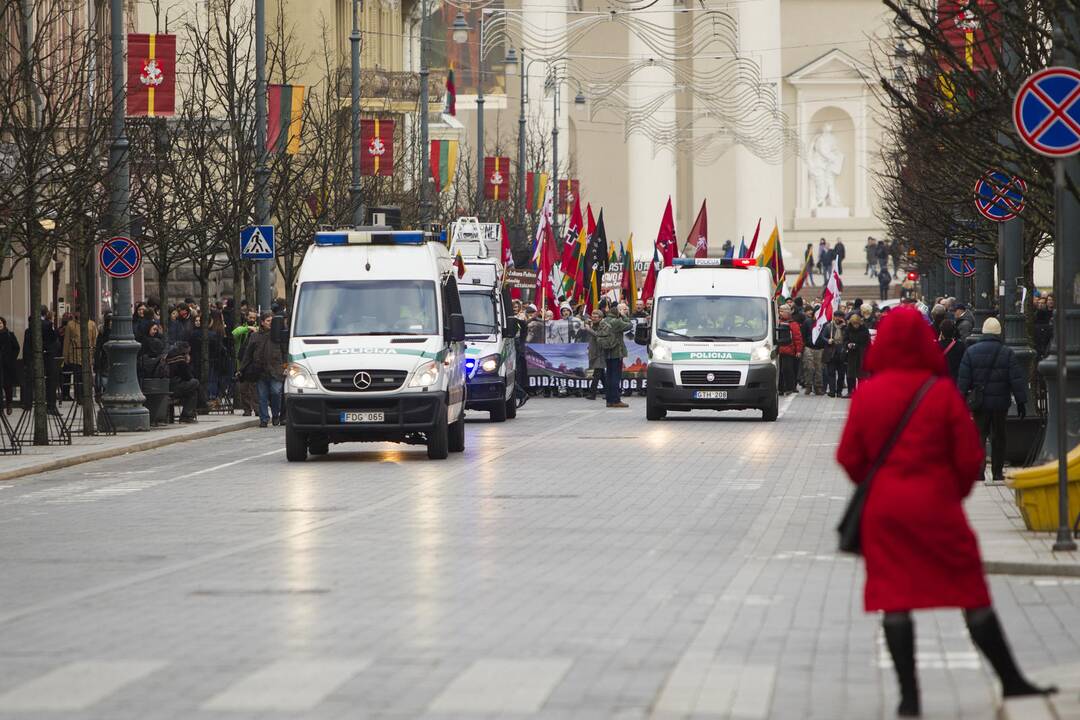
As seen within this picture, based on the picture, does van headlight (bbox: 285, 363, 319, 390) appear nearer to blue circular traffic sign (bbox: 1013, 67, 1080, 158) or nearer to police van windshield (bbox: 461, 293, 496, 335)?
police van windshield (bbox: 461, 293, 496, 335)

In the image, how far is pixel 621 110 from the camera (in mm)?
96438

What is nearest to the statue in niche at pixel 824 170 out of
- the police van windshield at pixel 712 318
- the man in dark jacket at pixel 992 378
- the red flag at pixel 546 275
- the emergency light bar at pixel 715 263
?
the red flag at pixel 546 275

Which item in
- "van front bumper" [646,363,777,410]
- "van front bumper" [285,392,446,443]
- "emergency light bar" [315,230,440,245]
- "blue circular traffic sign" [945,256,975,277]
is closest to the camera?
"van front bumper" [285,392,446,443]

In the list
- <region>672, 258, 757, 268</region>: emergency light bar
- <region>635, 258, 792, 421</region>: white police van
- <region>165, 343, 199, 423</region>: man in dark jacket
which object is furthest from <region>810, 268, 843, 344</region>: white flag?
<region>165, 343, 199, 423</region>: man in dark jacket

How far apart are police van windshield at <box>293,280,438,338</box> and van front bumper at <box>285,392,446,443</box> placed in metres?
1.06

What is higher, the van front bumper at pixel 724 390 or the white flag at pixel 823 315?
the white flag at pixel 823 315

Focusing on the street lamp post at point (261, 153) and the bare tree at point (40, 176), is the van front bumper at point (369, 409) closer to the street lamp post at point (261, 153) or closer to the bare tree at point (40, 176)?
the bare tree at point (40, 176)

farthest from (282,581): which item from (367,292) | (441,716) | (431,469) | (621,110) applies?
(621,110)

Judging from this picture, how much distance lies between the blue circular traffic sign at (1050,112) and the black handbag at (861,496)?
20.4ft

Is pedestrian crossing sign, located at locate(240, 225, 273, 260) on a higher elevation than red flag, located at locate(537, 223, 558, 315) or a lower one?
higher

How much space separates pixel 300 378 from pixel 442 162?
3620cm

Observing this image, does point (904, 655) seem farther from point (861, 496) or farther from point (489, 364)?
point (489, 364)

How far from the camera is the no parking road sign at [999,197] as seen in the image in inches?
924

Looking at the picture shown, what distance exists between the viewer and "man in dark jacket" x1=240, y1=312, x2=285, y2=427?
35.2 meters
